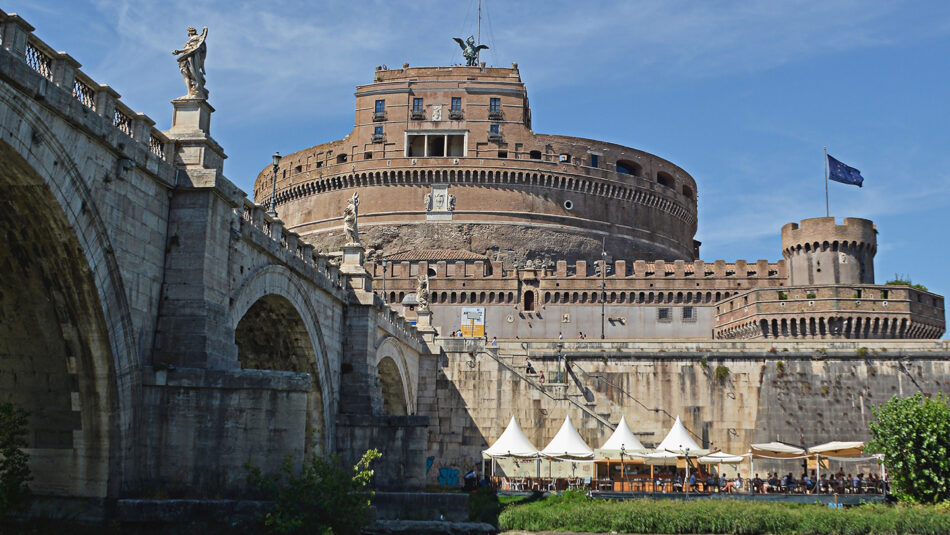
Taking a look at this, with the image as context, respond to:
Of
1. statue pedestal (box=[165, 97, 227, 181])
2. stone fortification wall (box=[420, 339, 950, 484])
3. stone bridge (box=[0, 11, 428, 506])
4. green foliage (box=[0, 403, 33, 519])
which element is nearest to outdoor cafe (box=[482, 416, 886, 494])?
stone fortification wall (box=[420, 339, 950, 484])

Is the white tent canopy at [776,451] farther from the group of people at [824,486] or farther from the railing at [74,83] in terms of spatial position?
the railing at [74,83]

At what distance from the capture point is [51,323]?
1480 centimetres

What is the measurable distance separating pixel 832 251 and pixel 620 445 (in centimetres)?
2718

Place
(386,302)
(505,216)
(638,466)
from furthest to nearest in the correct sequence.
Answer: (505,216) → (386,302) → (638,466)

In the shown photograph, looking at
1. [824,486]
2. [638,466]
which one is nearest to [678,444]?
[638,466]

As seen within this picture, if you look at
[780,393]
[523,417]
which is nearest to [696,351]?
[780,393]

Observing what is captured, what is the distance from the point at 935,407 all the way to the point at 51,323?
24795 millimetres

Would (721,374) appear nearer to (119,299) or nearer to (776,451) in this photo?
(776,451)

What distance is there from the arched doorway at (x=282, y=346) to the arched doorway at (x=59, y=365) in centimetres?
829

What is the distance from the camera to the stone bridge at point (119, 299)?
1377 cm

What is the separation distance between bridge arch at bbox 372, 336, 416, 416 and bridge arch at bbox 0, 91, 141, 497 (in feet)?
51.9

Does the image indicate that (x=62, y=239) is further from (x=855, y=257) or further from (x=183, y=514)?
(x=855, y=257)

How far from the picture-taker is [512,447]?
34094mm

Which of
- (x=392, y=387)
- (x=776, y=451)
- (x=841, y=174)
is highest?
(x=841, y=174)
